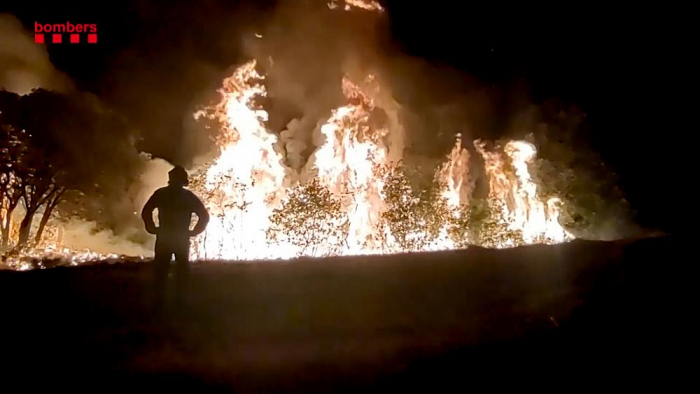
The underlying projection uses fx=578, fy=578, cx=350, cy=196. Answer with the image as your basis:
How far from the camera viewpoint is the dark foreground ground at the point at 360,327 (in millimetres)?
4969

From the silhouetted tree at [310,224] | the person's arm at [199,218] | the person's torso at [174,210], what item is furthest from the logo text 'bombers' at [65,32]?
the person's arm at [199,218]

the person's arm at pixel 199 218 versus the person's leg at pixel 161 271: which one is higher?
the person's arm at pixel 199 218

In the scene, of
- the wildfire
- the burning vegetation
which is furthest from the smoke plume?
the wildfire

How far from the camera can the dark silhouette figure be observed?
6.86 m

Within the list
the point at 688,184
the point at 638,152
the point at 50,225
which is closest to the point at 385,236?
the point at 50,225

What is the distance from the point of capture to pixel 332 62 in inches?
706

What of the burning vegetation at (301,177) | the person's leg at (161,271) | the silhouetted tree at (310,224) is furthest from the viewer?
the burning vegetation at (301,177)

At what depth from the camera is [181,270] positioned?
6.87 metres

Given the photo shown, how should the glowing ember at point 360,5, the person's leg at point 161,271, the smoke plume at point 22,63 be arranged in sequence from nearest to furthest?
the person's leg at point 161,271 → the smoke plume at point 22,63 → the glowing ember at point 360,5

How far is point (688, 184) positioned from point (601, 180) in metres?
4.97

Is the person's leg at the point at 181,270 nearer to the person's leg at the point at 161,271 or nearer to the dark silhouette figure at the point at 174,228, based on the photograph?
the dark silhouette figure at the point at 174,228

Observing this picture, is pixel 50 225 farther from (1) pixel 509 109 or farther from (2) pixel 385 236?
(1) pixel 509 109

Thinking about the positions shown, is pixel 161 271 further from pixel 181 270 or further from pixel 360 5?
pixel 360 5

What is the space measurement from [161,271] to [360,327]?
245 centimetres
